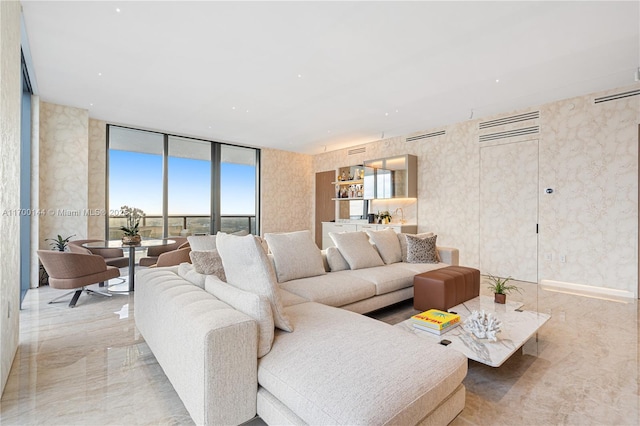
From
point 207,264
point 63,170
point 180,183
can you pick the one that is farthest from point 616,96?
point 63,170

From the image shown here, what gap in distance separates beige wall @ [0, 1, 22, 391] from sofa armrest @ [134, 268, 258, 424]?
126 centimetres

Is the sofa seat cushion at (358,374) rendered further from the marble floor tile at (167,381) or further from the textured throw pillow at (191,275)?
the textured throw pillow at (191,275)

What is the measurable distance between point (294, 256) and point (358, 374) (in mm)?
1995

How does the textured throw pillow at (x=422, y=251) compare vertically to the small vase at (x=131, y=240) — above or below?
below

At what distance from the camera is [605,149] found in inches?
175

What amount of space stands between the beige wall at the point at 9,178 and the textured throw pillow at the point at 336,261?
9.29ft

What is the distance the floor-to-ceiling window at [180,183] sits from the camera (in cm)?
642

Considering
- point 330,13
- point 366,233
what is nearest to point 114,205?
point 366,233

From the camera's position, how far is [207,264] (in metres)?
2.56

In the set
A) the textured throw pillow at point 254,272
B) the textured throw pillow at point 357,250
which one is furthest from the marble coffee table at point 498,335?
the textured throw pillow at point 357,250

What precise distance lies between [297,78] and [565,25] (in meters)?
2.79

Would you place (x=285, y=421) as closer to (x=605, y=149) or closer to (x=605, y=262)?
(x=605, y=262)

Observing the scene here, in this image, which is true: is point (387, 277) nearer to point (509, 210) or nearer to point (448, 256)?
point (448, 256)

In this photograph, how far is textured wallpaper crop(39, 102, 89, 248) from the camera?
5012 millimetres
